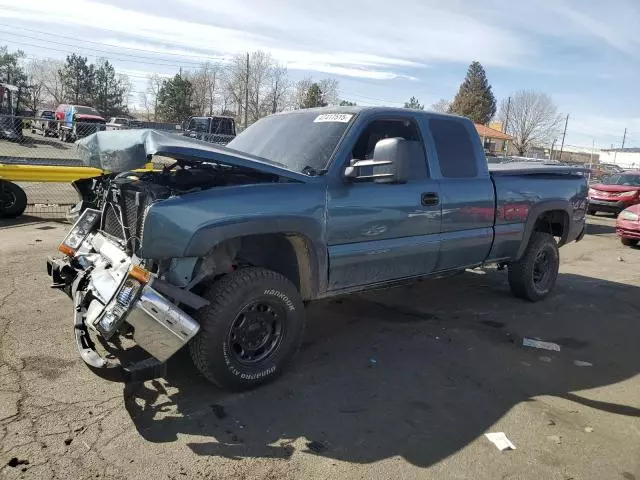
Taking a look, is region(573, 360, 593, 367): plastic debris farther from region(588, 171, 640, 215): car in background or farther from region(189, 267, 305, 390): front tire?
region(588, 171, 640, 215): car in background

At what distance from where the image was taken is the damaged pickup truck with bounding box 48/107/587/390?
132 inches

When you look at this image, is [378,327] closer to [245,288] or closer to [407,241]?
[407,241]

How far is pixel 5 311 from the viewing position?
4941mm

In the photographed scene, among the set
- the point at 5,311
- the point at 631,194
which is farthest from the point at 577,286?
the point at 631,194

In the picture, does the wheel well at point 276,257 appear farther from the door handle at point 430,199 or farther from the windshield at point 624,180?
the windshield at point 624,180

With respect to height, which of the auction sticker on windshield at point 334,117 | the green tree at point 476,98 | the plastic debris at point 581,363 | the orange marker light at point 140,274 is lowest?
the plastic debris at point 581,363

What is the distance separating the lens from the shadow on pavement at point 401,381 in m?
3.30

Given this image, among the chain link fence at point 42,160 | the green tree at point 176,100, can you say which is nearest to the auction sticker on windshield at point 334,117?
the chain link fence at point 42,160

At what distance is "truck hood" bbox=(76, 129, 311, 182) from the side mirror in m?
0.41

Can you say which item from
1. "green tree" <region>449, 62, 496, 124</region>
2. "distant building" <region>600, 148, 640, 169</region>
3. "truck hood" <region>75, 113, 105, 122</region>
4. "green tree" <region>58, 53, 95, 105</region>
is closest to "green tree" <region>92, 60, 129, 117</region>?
"green tree" <region>58, 53, 95, 105</region>

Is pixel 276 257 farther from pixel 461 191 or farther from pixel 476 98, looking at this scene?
pixel 476 98

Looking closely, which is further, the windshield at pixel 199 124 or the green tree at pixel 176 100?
the green tree at pixel 176 100

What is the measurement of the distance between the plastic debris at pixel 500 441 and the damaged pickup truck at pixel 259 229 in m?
1.47

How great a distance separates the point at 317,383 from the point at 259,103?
63587 millimetres
